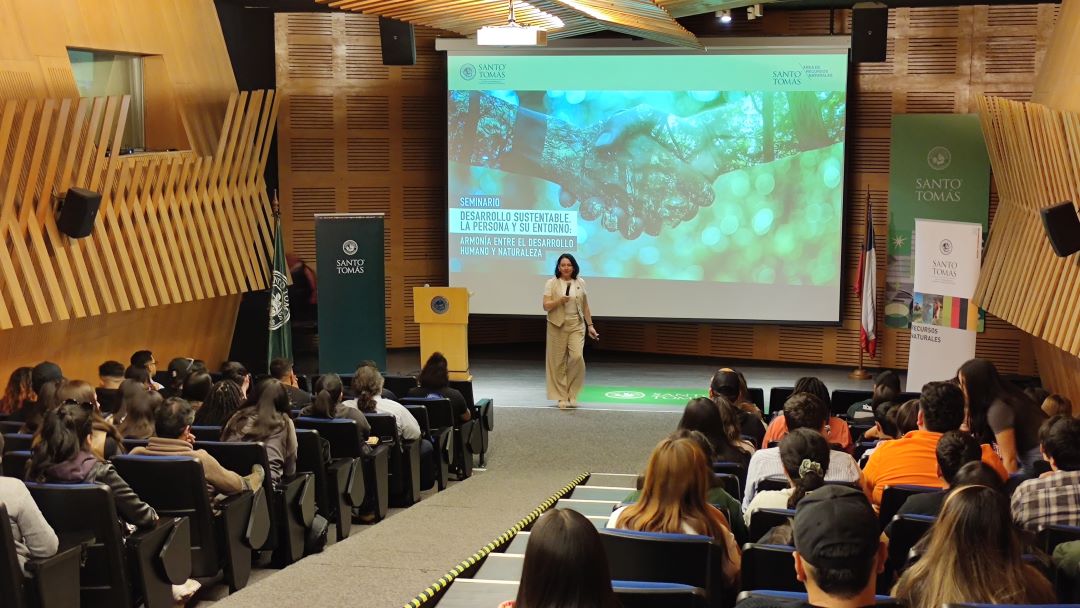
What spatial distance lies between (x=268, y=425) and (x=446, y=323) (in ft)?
17.5

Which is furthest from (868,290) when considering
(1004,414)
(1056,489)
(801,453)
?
(801,453)

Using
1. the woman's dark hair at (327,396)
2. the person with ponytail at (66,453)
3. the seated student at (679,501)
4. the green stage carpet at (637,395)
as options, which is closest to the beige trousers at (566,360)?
the green stage carpet at (637,395)

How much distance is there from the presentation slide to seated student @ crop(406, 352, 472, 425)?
15.0 ft

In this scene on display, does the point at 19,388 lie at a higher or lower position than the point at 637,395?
higher

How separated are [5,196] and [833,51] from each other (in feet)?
26.7

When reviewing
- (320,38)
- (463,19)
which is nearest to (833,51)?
(463,19)

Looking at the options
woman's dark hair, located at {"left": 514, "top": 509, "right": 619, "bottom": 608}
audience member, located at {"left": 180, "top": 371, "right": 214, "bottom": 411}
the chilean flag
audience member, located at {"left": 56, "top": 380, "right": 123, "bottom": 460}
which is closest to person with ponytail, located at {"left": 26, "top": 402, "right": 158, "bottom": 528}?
audience member, located at {"left": 56, "top": 380, "right": 123, "bottom": 460}

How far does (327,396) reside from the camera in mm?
6980

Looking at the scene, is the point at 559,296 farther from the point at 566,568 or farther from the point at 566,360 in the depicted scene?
the point at 566,568

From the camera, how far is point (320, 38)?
13.7 m

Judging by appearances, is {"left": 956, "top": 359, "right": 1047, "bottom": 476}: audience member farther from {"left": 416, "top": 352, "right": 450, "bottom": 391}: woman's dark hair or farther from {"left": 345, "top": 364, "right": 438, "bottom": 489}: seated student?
{"left": 416, "top": 352, "right": 450, "bottom": 391}: woman's dark hair

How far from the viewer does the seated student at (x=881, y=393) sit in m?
7.28

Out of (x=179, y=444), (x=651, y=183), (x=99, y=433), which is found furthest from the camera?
(x=651, y=183)

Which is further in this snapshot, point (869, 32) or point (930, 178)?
point (930, 178)
